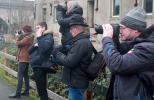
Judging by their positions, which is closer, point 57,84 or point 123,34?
point 123,34

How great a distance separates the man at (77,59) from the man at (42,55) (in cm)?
192

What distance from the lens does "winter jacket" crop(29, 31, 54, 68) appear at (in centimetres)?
773

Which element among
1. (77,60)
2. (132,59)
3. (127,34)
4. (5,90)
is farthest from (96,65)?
(5,90)

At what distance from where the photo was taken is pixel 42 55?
7848 mm

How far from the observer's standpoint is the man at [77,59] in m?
5.61

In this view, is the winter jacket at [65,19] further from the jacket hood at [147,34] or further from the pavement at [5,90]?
the pavement at [5,90]

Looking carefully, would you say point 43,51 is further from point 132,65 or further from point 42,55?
point 132,65

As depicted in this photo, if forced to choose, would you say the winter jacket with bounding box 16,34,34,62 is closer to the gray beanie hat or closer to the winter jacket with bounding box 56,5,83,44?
the winter jacket with bounding box 56,5,83,44

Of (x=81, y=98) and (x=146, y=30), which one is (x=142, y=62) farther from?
(x=81, y=98)

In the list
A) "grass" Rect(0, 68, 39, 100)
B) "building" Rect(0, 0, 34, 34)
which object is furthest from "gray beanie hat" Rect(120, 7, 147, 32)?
"building" Rect(0, 0, 34, 34)

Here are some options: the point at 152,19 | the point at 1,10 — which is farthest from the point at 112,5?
the point at 1,10

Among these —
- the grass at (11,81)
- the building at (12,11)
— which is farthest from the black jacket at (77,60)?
the building at (12,11)

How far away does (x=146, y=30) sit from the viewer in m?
3.95

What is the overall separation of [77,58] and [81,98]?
1.98ft
